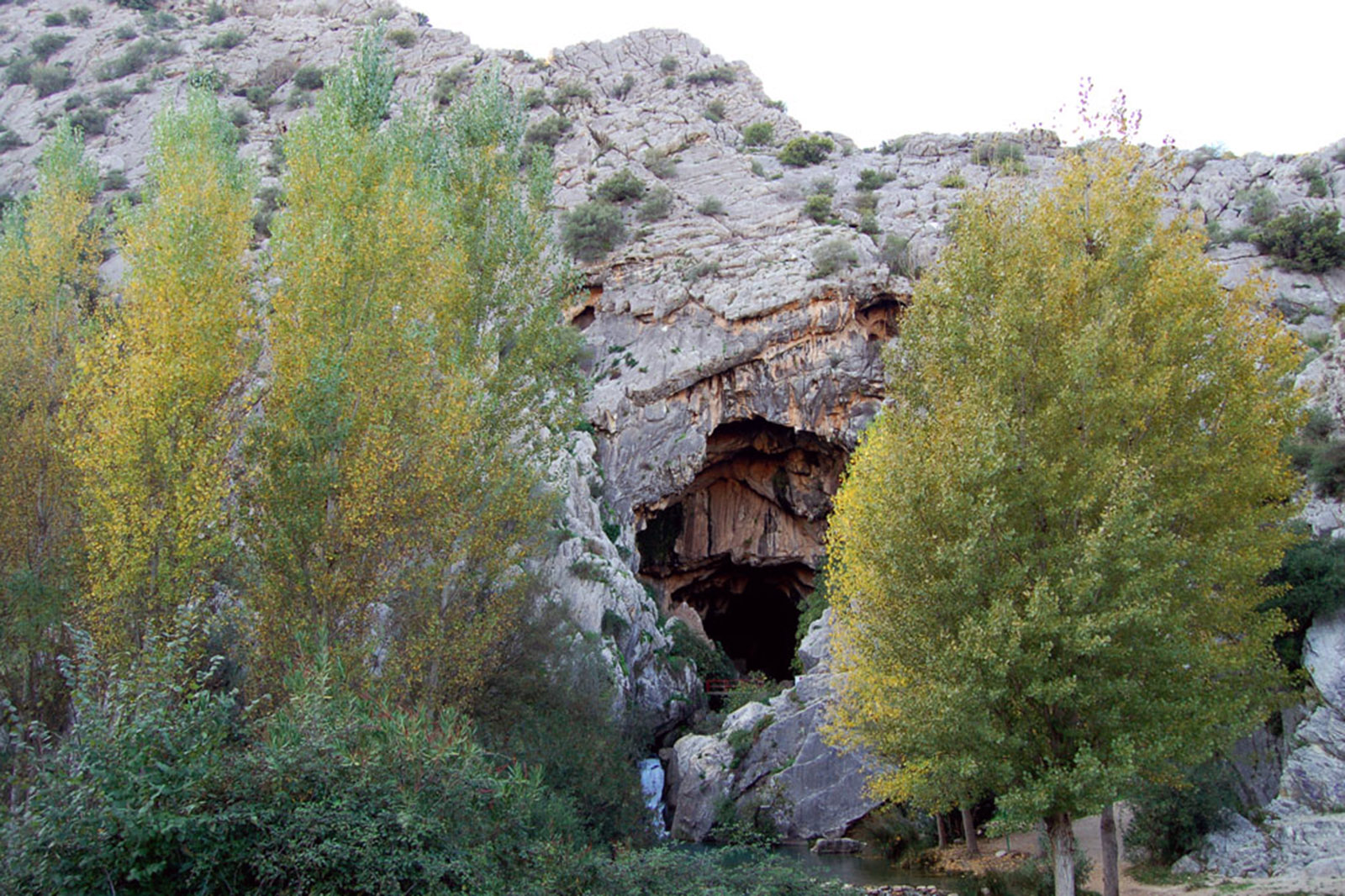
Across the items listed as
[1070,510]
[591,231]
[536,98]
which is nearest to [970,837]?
[1070,510]

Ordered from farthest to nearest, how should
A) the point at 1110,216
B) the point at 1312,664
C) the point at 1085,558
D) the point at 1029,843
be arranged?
the point at 1029,843 < the point at 1312,664 < the point at 1110,216 < the point at 1085,558

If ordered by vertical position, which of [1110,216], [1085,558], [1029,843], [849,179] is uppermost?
[849,179]

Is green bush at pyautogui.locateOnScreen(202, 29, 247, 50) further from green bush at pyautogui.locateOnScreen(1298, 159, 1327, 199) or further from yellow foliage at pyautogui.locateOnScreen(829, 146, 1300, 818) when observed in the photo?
green bush at pyautogui.locateOnScreen(1298, 159, 1327, 199)

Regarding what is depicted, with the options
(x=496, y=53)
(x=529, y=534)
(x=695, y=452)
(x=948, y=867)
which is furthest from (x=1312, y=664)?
(x=496, y=53)

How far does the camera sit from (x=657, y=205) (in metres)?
40.9

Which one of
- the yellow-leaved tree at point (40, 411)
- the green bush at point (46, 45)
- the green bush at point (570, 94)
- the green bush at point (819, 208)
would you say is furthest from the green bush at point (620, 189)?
the green bush at point (46, 45)

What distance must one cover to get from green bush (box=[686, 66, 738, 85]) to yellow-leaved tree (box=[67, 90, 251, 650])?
162ft

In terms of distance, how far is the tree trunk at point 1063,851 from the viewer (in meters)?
9.99

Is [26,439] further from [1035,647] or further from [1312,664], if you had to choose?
[1312,664]

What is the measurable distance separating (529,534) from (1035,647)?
317 inches

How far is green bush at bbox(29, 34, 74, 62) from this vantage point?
166ft

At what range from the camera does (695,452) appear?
112ft

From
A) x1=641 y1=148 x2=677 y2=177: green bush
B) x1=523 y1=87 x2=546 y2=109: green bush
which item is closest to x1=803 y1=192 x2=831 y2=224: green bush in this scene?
x1=641 y1=148 x2=677 y2=177: green bush

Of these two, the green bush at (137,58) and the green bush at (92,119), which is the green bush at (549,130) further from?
the green bush at (137,58)
